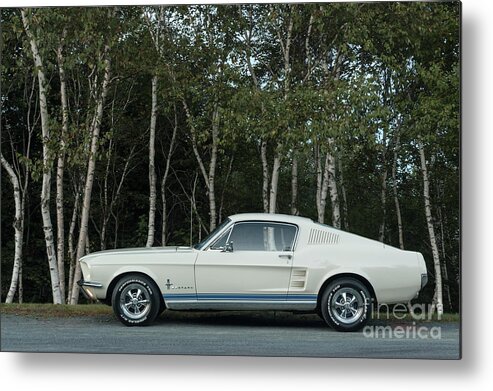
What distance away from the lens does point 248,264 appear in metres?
10.9

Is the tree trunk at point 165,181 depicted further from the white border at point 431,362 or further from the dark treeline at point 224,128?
the white border at point 431,362

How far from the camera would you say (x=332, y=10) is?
38.8 feet

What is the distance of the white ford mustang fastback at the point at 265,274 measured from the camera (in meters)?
10.8

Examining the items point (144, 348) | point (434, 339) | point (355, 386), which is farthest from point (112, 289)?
point (434, 339)

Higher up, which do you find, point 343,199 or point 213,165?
point 213,165

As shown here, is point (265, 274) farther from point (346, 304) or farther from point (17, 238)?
point (17, 238)

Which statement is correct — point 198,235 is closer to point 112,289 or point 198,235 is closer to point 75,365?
point 112,289

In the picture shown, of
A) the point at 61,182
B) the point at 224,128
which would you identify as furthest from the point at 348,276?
the point at 61,182

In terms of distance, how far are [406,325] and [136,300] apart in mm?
3001

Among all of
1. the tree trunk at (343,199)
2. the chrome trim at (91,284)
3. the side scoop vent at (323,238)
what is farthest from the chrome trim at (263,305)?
the chrome trim at (91,284)

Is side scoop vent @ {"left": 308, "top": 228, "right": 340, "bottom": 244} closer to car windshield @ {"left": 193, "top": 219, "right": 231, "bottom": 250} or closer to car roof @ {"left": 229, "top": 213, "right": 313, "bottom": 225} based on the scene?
car roof @ {"left": 229, "top": 213, "right": 313, "bottom": 225}

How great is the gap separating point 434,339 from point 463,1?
371cm

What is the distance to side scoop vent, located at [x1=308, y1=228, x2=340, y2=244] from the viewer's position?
36.1 feet

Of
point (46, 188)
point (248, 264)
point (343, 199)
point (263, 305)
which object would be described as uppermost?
point (46, 188)
